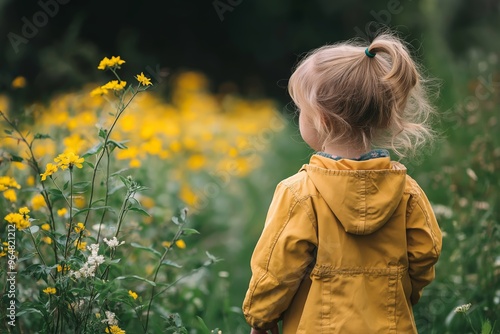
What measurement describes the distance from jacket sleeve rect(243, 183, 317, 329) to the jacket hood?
0.08m

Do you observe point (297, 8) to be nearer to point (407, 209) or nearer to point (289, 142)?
point (289, 142)

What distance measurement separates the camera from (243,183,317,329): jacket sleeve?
190 centimetres

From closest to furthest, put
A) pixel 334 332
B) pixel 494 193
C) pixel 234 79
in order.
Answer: pixel 334 332 → pixel 494 193 → pixel 234 79

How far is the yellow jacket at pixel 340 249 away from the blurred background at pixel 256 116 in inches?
13.0

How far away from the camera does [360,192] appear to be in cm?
187

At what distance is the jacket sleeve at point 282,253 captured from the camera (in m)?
1.90

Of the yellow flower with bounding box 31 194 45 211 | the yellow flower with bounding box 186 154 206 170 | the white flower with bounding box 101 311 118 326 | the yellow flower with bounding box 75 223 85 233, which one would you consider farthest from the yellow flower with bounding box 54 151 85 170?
the yellow flower with bounding box 186 154 206 170

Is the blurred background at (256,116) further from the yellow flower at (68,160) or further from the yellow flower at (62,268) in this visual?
the yellow flower at (62,268)

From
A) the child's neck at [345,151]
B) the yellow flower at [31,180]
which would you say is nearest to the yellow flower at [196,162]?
the yellow flower at [31,180]

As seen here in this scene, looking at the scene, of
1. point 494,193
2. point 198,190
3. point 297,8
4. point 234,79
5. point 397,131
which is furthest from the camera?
point 234,79

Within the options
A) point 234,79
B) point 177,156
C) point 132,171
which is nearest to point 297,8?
point 234,79

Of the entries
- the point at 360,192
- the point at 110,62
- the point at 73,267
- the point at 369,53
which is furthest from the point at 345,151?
the point at 73,267

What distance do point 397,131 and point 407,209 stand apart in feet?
0.72

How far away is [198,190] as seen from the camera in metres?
4.57
